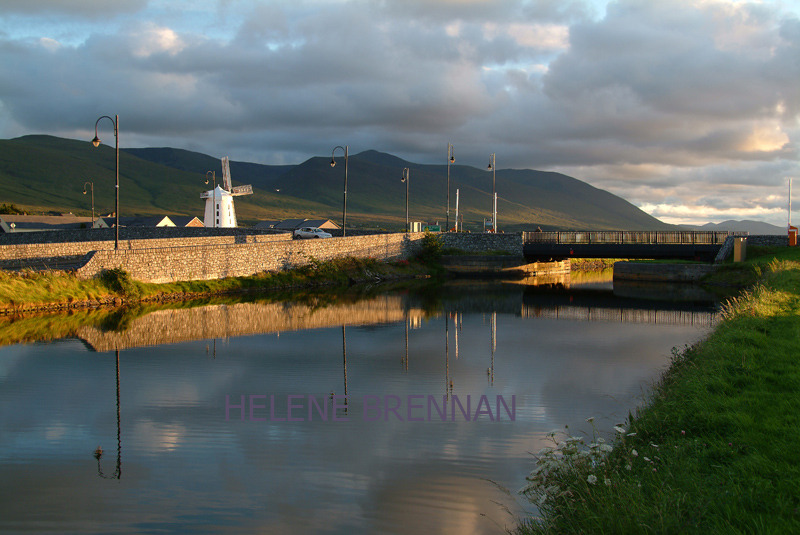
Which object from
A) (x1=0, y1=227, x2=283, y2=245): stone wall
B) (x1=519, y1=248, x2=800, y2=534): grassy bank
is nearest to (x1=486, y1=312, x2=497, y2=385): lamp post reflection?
(x1=519, y1=248, x2=800, y2=534): grassy bank

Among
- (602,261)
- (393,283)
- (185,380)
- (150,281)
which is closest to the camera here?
(185,380)

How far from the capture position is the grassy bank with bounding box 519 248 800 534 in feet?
20.5

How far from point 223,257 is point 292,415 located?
29.0m

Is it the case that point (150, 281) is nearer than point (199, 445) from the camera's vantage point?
No

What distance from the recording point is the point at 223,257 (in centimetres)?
4128

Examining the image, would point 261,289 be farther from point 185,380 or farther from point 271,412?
point 271,412

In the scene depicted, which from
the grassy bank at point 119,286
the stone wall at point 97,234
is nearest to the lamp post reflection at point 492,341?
the grassy bank at point 119,286

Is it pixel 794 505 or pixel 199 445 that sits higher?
pixel 794 505

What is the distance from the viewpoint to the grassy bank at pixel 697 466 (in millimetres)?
6254

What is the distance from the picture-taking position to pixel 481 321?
99.2ft

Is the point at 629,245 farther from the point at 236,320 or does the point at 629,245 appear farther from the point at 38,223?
the point at 38,223

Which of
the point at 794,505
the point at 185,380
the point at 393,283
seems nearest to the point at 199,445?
the point at 185,380

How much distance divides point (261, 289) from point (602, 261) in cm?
5474

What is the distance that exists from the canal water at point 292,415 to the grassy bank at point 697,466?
1.53m
